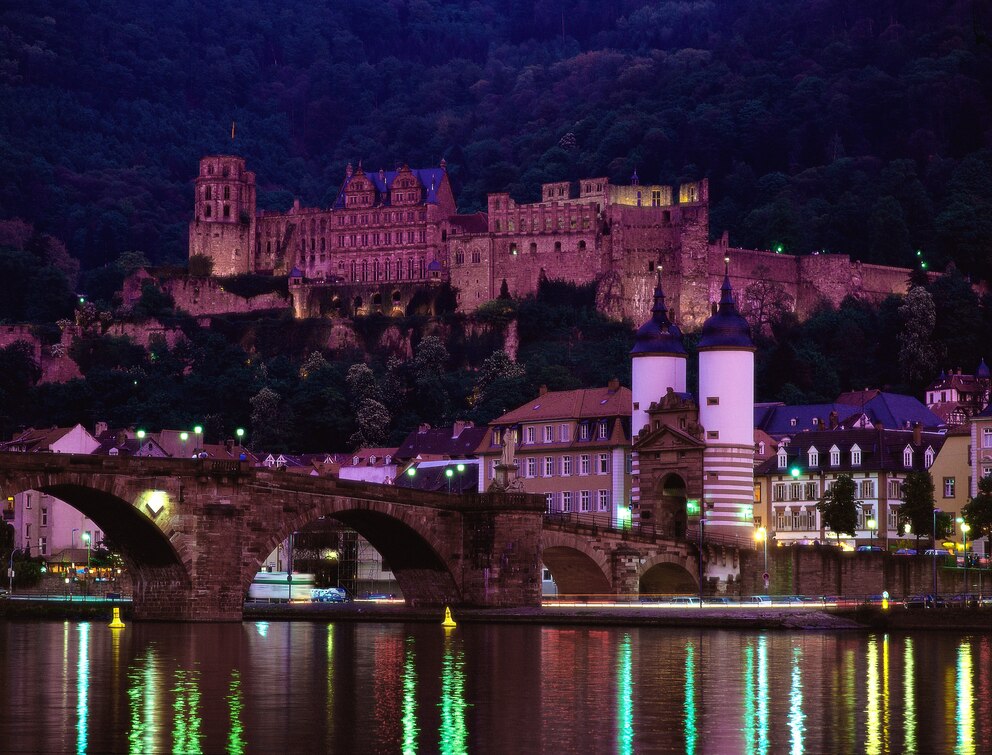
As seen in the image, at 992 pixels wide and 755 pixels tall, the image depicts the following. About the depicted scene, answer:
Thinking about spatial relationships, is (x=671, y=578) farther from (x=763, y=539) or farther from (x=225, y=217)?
(x=225, y=217)

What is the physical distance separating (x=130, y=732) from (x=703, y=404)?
2218 inches

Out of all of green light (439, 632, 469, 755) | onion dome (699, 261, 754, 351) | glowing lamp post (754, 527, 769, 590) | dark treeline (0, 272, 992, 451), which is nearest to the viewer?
green light (439, 632, 469, 755)

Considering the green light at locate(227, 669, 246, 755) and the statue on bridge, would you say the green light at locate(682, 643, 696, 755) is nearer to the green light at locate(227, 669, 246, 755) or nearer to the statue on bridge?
the green light at locate(227, 669, 246, 755)

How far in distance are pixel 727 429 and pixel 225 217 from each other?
108m

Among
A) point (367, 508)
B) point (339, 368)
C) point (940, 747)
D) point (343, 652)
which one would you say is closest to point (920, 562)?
point (367, 508)

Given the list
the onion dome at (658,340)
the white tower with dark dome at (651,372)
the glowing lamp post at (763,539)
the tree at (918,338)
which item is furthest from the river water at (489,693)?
the tree at (918,338)

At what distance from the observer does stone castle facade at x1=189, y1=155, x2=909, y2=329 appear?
17138 cm

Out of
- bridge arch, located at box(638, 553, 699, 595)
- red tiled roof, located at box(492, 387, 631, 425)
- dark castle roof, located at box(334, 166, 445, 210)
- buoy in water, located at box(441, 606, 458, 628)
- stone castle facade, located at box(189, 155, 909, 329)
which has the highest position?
dark castle roof, located at box(334, 166, 445, 210)

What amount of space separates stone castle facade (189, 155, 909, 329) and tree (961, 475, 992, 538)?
236 feet

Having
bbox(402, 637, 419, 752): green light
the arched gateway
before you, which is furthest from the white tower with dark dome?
bbox(402, 637, 419, 752): green light

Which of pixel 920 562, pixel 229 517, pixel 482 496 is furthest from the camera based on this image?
pixel 920 562

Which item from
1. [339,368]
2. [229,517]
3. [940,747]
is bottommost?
[940,747]

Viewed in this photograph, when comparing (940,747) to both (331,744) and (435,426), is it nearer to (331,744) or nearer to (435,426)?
(331,744)

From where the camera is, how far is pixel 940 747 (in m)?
39.6
